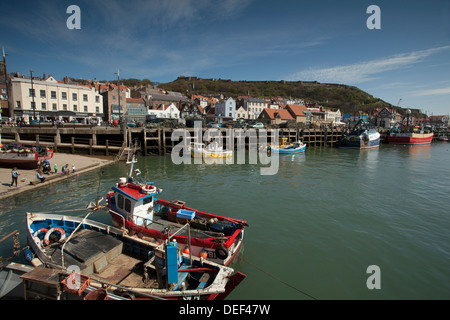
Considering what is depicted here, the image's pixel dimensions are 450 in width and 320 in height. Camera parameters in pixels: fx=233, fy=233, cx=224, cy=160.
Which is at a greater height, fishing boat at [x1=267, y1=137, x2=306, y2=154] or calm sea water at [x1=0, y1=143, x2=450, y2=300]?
fishing boat at [x1=267, y1=137, x2=306, y2=154]

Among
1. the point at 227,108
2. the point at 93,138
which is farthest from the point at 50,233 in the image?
the point at 227,108

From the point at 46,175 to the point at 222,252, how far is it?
69.2 feet

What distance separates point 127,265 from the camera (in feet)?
30.0

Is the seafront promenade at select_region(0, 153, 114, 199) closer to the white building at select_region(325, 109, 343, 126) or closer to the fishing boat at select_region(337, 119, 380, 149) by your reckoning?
the fishing boat at select_region(337, 119, 380, 149)

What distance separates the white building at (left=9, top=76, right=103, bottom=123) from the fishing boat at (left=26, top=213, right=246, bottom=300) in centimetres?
4125

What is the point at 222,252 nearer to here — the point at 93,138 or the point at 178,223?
the point at 178,223

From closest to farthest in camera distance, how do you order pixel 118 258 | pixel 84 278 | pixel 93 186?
pixel 84 278 < pixel 118 258 < pixel 93 186

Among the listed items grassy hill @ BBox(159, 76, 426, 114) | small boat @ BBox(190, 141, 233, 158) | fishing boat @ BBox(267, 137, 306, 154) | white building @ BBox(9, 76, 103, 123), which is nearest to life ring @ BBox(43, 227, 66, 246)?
small boat @ BBox(190, 141, 233, 158)

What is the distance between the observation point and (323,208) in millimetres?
17000

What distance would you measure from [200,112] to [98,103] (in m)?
36.2

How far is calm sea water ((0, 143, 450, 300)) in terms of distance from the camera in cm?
966
